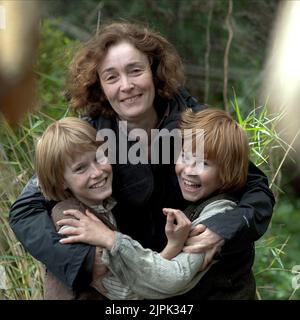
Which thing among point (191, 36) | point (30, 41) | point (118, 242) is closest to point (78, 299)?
point (118, 242)

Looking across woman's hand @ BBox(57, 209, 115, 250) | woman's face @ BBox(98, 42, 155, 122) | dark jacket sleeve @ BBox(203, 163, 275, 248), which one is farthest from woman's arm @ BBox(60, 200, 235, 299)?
woman's face @ BBox(98, 42, 155, 122)

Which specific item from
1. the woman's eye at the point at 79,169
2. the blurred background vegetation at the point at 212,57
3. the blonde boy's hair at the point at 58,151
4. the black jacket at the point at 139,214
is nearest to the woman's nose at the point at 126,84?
the black jacket at the point at 139,214

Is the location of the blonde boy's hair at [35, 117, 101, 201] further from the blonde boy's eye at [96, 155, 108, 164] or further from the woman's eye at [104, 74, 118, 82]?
the woman's eye at [104, 74, 118, 82]

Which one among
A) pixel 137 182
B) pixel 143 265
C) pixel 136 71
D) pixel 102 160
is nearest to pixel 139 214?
pixel 137 182

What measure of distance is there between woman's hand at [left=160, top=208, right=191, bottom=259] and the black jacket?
3.8 inches

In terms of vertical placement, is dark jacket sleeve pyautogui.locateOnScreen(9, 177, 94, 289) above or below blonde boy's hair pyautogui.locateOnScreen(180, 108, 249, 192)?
below

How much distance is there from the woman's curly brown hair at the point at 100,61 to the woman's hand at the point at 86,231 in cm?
54

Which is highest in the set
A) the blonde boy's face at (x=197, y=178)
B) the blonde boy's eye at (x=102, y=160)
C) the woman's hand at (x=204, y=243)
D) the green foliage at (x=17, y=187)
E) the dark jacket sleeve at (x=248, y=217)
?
the blonde boy's eye at (x=102, y=160)

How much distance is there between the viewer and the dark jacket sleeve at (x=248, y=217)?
8.58 ft

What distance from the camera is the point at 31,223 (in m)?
2.66

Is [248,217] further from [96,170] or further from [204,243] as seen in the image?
[96,170]

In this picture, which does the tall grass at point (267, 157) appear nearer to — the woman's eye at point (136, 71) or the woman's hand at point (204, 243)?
the woman's eye at point (136, 71)

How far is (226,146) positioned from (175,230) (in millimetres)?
359

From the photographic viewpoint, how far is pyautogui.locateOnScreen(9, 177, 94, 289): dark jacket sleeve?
2.55m
